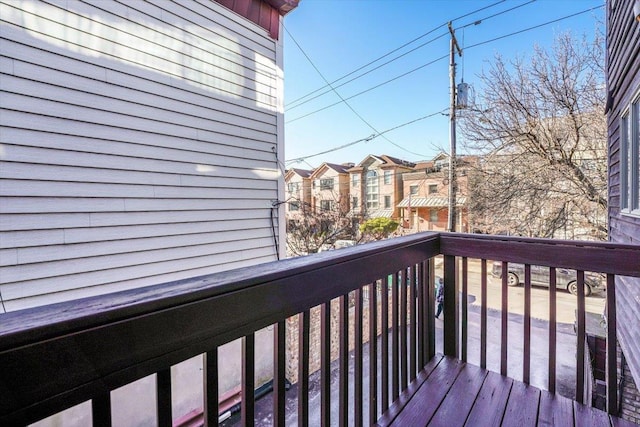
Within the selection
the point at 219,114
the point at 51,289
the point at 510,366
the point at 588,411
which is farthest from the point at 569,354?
the point at 51,289

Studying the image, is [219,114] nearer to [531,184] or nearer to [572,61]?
[531,184]

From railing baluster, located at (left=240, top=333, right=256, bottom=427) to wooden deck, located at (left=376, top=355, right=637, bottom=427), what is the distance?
0.74 metres

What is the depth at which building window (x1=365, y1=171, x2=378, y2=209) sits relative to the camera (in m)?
18.6

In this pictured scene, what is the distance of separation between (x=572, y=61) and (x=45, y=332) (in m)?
9.74

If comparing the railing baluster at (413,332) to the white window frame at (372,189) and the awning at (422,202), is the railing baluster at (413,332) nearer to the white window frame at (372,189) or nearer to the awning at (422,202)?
the awning at (422,202)

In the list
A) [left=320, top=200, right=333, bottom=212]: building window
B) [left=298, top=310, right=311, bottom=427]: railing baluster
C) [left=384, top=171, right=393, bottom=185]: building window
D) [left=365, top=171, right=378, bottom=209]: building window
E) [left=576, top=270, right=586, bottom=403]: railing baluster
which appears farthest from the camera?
[left=365, top=171, right=378, bottom=209]: building window

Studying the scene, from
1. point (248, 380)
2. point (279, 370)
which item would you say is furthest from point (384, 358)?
point (248, 380)

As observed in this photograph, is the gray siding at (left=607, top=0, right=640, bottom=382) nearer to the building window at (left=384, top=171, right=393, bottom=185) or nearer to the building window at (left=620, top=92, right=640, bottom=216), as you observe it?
the building window at (left=620, top=92, right=640, bottom=216)

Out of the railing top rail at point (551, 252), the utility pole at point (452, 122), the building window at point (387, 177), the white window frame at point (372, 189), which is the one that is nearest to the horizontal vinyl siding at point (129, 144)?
the railing top rail at point (551, 252)

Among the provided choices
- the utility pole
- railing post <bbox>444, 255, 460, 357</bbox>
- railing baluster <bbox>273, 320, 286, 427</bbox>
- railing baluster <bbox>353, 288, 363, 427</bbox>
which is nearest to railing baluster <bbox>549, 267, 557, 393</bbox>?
railing post <bbox>444, 255, 460, 357</bbox>

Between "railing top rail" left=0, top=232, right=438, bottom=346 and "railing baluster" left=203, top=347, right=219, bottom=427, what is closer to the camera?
"railing top rail" left=0, top=232, right=438, bottom=346

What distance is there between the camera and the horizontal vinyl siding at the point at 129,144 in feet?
7.55

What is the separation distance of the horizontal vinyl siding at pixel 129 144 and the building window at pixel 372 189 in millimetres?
15074

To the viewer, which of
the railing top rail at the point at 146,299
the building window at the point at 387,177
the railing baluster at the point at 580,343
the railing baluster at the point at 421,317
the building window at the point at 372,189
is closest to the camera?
the railing top rail at the point at 146,299
